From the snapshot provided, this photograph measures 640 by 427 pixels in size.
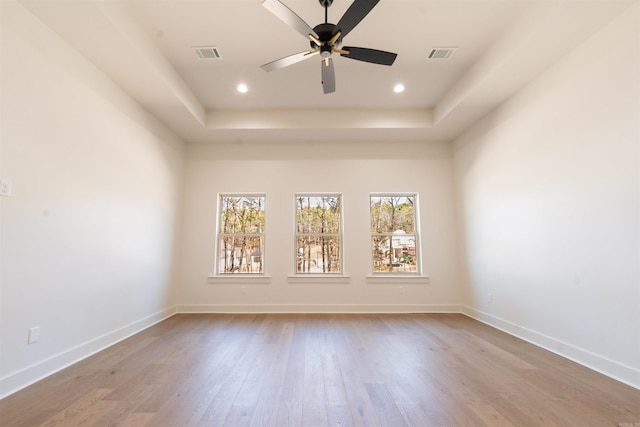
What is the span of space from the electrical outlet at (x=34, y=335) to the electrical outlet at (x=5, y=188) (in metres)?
1.06

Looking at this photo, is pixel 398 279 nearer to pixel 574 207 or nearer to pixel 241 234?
pixel 574 207

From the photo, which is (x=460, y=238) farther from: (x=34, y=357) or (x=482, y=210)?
(x=34, y=357)

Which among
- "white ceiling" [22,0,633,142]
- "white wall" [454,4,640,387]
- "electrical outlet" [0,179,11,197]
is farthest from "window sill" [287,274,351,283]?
"electrical outlet" [0,179,11,197]

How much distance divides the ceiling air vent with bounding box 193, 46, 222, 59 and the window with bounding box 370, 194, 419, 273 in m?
3.14

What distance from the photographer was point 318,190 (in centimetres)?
485

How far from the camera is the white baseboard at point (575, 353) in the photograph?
2.14 m

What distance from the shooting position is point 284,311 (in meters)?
4.56

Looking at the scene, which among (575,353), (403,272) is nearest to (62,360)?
(403,272)

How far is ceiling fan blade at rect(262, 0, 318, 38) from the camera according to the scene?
1956mm

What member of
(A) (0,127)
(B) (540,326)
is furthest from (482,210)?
(A) (0,127)

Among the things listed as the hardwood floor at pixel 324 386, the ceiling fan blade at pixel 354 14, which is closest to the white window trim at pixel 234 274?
the hardwood floor at pixel 324 386

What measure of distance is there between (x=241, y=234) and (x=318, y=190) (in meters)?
1.54

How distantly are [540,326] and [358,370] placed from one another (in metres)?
2.12

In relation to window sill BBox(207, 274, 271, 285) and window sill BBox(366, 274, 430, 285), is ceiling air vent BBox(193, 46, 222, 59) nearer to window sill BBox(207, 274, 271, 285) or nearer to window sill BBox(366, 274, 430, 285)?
window sill BBox(207, 274, 271, 285)
